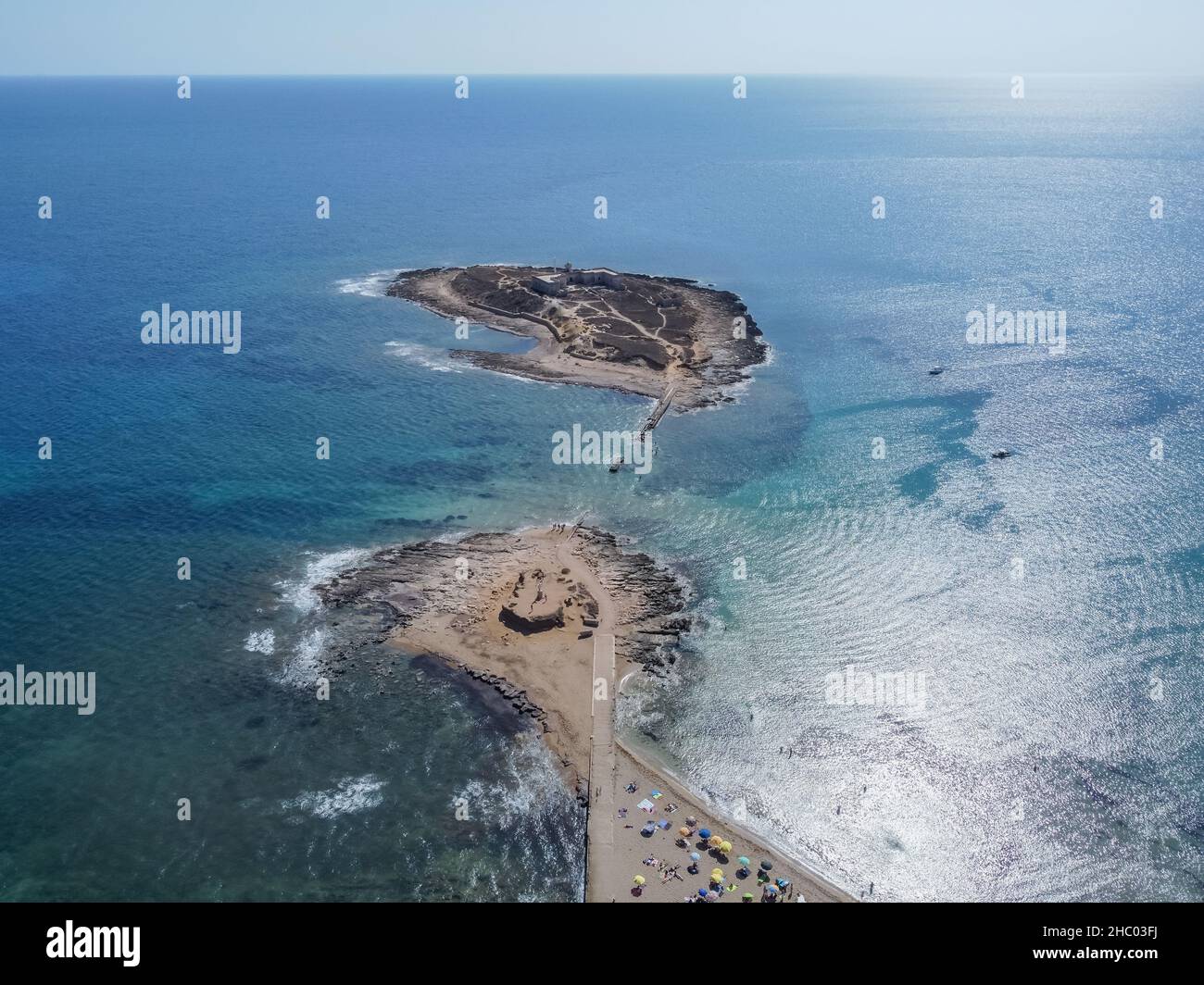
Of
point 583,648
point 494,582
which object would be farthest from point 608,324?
point 583,648

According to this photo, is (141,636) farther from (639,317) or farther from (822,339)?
(822,339)

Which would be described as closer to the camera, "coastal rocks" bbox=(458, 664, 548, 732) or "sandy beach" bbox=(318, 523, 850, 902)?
"sandy beach" bbox=(318, 523, 850, 902)

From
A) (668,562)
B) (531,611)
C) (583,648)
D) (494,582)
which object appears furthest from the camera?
(668,562)

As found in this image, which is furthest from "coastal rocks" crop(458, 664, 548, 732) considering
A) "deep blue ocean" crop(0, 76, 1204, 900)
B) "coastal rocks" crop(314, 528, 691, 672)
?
"coastal rocks" crop(314, 528, 691, 672)

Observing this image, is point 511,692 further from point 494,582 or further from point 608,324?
point 608,324

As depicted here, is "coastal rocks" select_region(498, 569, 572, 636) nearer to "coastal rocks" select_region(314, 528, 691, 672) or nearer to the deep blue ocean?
"coastal rocks" select_region(314, 528, 691, 672)
